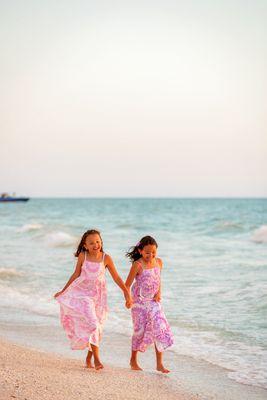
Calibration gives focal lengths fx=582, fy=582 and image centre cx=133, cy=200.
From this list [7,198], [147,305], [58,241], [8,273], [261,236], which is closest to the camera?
[147,305]

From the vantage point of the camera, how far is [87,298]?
580cm

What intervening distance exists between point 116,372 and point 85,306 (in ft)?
2.32

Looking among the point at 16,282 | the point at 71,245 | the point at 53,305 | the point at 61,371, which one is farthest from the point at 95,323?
the point at 71,245

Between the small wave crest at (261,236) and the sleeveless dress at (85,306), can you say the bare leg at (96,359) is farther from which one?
the small wave crest at (261,236)

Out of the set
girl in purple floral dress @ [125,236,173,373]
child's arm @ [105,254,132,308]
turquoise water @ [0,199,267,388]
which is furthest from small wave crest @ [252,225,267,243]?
child's arm @ [105,254,132,308]

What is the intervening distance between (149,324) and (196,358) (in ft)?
3.90

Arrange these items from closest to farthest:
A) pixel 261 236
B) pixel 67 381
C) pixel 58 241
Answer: pixel 67 381, pixel 58 241, pixel 261 236

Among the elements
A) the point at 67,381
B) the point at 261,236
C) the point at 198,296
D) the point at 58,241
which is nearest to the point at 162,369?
the point at 67,381

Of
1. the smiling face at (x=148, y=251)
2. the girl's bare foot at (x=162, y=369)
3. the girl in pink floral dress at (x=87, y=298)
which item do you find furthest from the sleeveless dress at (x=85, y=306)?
the girl's bare foot at (x=162, y=369)

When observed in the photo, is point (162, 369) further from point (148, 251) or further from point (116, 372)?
point (148, 251)

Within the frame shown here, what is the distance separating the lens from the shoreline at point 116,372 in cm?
488

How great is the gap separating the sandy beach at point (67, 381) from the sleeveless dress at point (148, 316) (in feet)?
1.07

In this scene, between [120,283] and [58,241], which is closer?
[120,283]

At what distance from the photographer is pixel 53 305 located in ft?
33.2
